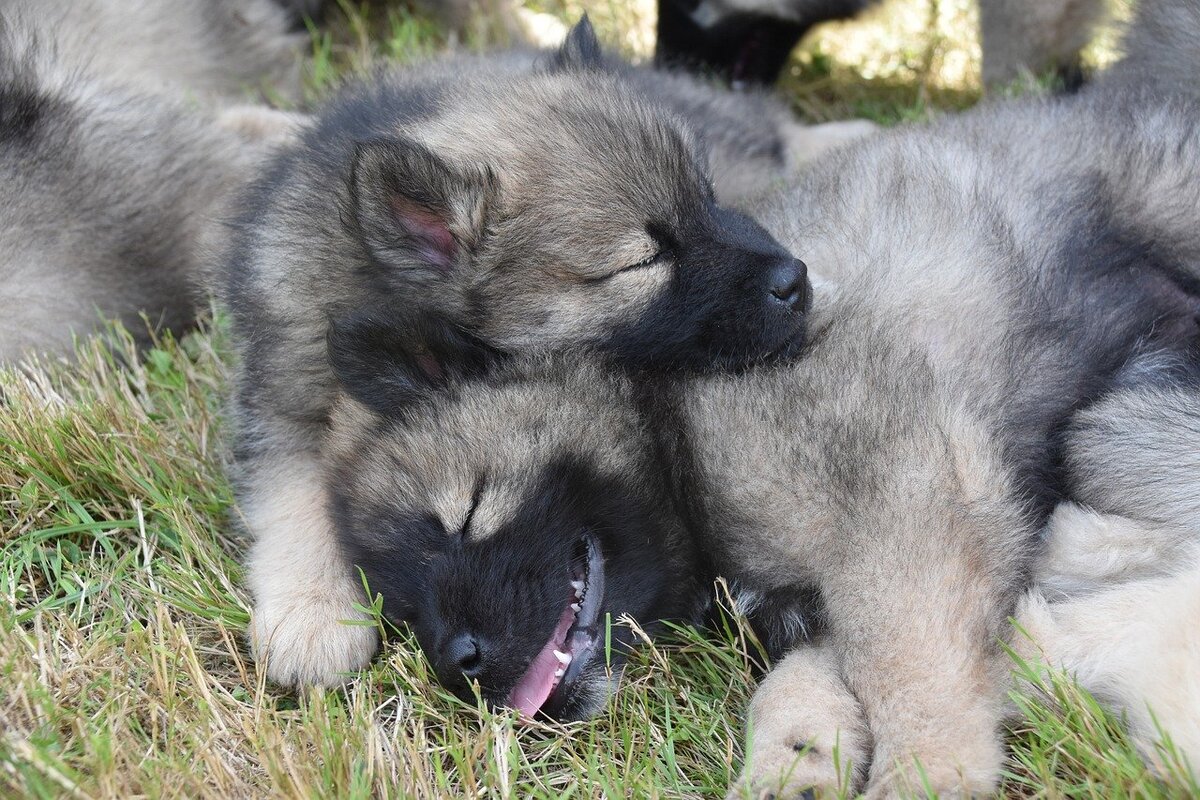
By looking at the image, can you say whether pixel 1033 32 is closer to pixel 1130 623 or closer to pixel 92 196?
pixel 1130 623

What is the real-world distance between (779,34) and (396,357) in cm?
242

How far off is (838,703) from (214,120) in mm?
→ 2635

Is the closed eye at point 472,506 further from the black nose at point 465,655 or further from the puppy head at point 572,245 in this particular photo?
the puppy head at point 572,245

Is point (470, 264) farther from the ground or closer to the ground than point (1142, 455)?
farther from the ground

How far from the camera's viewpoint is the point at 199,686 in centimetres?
218

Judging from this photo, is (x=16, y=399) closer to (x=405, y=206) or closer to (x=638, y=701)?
(x=405, y=206)

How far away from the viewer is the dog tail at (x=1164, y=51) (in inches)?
113

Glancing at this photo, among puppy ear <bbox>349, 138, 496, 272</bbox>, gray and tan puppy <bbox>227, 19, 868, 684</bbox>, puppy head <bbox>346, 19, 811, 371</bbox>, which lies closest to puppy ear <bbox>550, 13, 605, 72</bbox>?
gray and tan puppy <bbox>227, 19, 868, 684</bbox>

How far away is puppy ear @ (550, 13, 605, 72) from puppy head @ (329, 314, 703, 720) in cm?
89

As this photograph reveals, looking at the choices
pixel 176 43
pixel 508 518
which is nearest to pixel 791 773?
pixel 508 518

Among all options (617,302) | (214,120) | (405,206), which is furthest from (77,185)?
(617,302)

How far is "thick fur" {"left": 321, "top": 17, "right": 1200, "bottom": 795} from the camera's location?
2.00 metres

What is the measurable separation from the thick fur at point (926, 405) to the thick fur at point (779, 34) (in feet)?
3.80

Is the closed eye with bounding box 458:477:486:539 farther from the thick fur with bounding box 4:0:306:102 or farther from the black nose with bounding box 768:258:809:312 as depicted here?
the thick fur with bounding box 4:0:306:102
